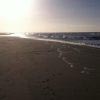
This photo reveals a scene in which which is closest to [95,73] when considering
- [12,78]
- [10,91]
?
[12,78]

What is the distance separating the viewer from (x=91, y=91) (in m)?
8.73

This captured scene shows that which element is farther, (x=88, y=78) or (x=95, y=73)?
(x=95, y=73)

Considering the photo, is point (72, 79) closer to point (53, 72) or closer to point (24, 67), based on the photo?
Result: point (53, 72)

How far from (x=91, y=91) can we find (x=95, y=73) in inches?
120

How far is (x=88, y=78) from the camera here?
10.7 metres

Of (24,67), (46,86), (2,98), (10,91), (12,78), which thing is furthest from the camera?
(24,67)

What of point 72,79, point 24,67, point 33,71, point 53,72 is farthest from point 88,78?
point 24,67

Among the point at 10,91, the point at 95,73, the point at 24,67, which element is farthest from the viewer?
the point at 24,67

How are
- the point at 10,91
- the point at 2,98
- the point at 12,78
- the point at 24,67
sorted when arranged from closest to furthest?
the point at 2,98
the point at 10,91
the point at 12,78
the point at 24,67

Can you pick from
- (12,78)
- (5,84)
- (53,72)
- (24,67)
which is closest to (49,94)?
(5,84)

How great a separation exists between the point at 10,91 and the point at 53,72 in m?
3.53

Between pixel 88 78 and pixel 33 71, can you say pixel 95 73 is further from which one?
pixel 33 71

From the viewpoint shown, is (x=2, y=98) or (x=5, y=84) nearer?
(x=2, y=98)

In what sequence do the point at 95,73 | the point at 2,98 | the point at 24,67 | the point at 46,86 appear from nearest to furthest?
the point at 2,98 < the point at 46,86 < the point at 95,73 < the point at 24,67
